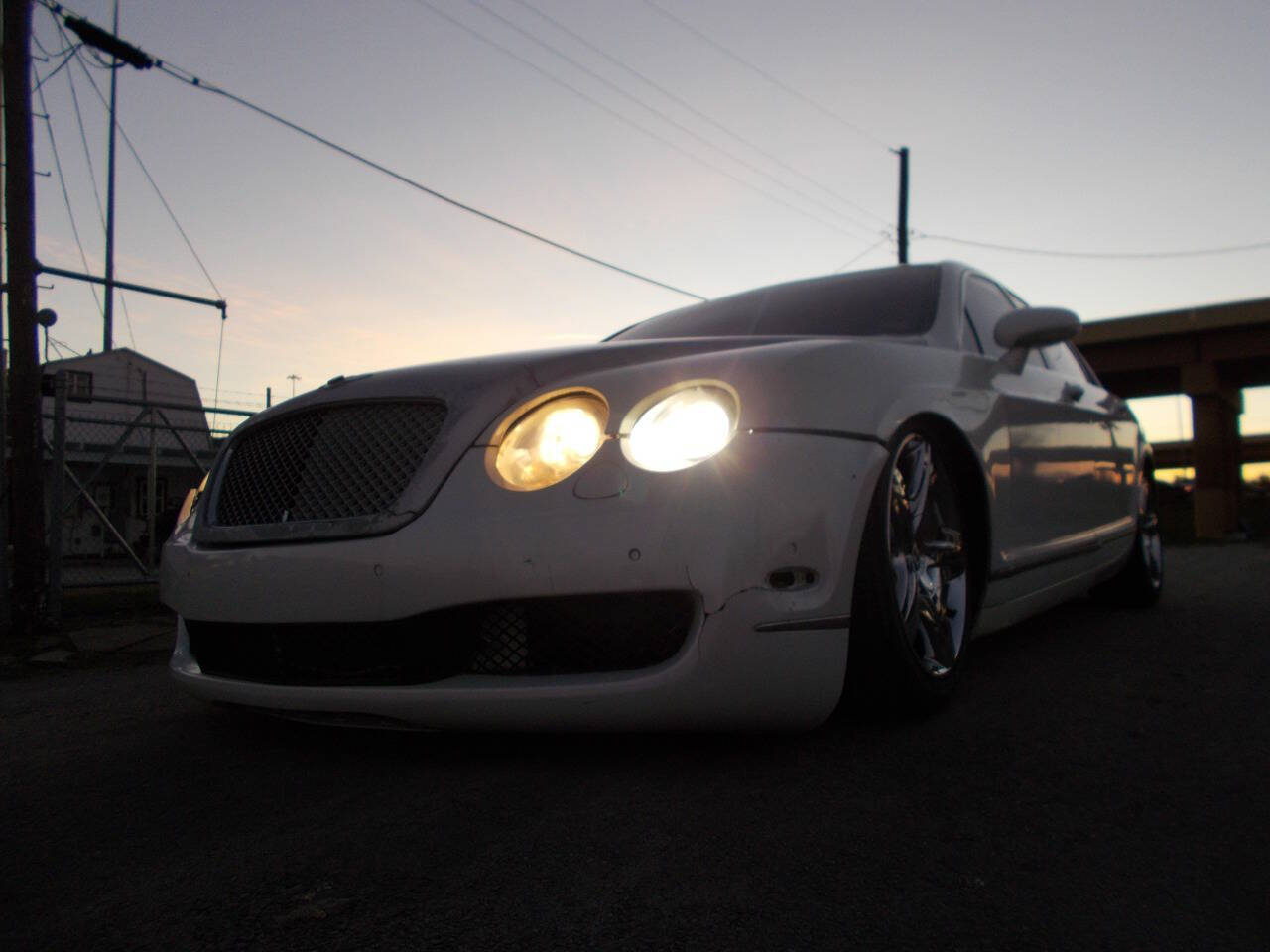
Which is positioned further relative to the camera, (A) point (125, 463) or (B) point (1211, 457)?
(B) point (1211, 457)

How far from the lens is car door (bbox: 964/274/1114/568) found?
2.93 m

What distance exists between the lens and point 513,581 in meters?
1.78

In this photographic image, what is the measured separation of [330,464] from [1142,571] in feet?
13.1

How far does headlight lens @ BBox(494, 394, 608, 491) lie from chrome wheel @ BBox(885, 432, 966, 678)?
69 centimetres

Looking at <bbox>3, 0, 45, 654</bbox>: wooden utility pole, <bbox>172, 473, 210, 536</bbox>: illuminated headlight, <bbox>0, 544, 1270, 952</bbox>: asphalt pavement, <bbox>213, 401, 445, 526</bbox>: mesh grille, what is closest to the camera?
<bbox>0, 544, 1270, 952</bbox>: asphalt pavement

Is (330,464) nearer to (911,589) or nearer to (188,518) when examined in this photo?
(188,518)

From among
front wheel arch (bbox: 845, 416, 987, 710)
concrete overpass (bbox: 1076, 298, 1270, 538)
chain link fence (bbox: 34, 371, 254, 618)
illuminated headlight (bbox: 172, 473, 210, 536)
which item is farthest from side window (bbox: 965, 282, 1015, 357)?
concrete overpass (bbox: 1076, 298, 1270, 538)

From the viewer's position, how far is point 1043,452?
10.4 ft

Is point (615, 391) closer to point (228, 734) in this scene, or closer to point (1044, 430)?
point (228, 734)

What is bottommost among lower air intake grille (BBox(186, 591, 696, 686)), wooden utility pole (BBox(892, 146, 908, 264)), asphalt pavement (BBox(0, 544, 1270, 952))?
asphalt pavement (BBox(0, 544, 1270, 952))

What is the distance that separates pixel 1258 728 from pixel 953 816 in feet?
3.50

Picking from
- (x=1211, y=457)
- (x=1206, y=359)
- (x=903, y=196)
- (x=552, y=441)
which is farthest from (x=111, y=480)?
(x=1211, y=457)

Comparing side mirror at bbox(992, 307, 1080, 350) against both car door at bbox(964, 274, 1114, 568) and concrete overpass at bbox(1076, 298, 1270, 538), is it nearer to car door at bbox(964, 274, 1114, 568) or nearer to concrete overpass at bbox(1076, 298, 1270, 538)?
car door at bbox(964, 274, 1114, 568)

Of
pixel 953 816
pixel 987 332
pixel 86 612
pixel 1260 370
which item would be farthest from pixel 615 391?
pixel 1260 370
